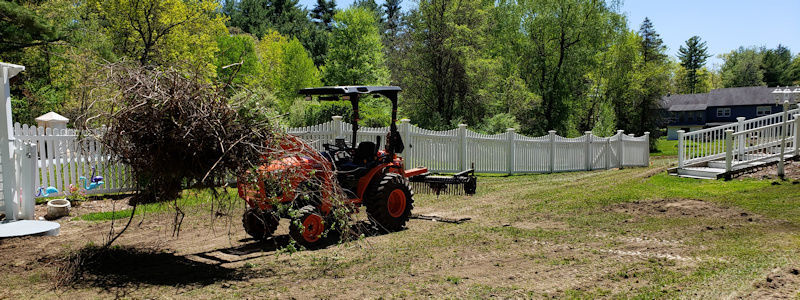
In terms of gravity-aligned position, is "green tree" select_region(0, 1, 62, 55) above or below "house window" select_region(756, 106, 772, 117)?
above

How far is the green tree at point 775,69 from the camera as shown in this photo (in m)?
77.3

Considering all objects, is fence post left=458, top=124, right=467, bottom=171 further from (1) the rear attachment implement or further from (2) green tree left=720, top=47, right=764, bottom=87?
(2) green tree left=720, top=47, right=764, bottom=87

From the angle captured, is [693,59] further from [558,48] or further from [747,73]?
[558,48]

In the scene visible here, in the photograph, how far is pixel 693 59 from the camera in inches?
3356

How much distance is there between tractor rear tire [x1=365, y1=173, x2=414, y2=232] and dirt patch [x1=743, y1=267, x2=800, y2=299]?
4.53 metres

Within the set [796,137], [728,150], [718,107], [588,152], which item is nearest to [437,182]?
[728,150]

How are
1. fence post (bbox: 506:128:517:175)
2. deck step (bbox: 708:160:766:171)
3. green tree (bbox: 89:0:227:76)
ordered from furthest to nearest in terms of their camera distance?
green tree (bbox: 89:0:227:76), fence post (bbox: 506:128:517:175), deck step (bbox: 708:160:766:171)

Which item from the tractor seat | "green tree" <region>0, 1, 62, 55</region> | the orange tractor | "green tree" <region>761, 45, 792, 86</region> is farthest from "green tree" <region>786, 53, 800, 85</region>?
the tractor seat

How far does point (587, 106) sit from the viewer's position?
123ft

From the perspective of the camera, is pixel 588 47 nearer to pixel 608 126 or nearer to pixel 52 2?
pixel 608 126

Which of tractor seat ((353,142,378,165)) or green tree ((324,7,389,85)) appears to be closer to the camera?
tractor seat ((353,142,378,165))

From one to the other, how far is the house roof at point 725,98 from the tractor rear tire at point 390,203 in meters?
57.4

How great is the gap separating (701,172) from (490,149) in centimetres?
570

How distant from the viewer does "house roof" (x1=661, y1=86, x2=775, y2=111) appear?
60.9 meters
